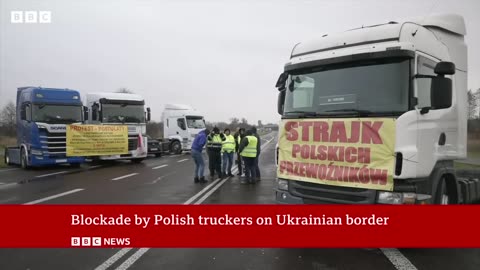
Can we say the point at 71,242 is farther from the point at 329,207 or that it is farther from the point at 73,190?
the point at 73,190

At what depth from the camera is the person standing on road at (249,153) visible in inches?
421

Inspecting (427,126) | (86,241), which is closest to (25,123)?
(86,241)

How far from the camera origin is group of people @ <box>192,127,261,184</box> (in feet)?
35.4

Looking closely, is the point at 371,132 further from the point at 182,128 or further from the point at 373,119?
the point at 182,128

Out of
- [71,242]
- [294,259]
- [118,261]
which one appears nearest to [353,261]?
[294,259]

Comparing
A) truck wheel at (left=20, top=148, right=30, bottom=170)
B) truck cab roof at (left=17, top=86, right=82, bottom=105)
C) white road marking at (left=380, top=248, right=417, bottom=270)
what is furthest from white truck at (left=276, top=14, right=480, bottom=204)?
truck wheel at (left=20, top=148, right=30, bottom=170)

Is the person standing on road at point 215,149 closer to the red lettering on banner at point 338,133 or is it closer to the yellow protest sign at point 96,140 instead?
the yellow protest sign at point 96,140

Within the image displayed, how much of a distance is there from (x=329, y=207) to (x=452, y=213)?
1556 mm

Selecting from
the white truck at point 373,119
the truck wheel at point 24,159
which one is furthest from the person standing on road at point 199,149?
the truck wheel at point 24,159

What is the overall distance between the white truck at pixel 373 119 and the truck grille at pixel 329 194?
1 centimetres

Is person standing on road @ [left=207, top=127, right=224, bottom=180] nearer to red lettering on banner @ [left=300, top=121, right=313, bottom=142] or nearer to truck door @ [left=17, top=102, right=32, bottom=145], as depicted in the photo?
red lettering on banner @ [left=300, top=121, right=313, bottom=142]

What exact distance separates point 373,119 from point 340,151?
59 centimetres

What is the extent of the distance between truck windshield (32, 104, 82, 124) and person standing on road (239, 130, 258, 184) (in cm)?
932

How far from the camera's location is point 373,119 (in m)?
4.40
